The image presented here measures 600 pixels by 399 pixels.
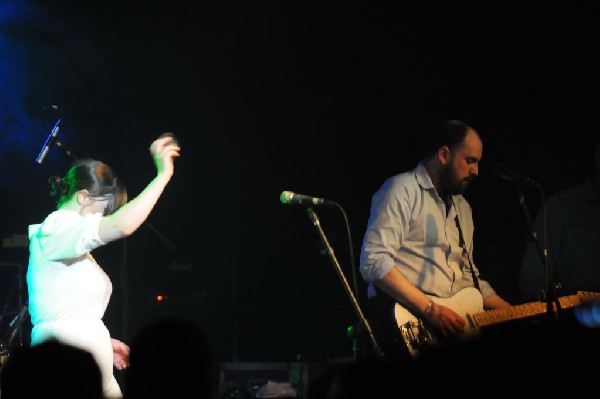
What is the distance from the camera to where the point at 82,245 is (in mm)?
3523

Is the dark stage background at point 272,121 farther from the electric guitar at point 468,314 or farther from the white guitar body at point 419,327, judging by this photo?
the white guitar body at point 419,327

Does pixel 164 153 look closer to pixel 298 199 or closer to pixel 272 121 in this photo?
pixel 298 199

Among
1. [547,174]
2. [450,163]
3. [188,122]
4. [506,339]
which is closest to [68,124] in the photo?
[188,122]

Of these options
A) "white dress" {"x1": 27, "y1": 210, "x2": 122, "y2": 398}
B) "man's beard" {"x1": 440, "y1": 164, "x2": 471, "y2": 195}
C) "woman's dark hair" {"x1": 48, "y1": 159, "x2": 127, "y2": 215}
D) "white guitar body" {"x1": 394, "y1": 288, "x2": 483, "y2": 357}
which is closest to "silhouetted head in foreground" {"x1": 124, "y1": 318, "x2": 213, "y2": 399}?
"white dress" {"x1": 27, "y1": 210, "x2": 122, "y2": 398}

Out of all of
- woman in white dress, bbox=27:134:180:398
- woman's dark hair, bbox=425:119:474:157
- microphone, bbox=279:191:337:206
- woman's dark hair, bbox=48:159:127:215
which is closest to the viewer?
woman in white dress, bbox=27:134:180:398

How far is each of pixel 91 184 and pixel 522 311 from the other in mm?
2587

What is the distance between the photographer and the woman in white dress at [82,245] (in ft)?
11.5

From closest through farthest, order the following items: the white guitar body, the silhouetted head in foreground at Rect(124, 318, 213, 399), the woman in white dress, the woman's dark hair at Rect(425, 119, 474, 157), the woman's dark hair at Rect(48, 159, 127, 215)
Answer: the silhouetted head in foreground at Rect(124, 318, 213, 399)
the woman in white dress
the woman's dark hair at Rect(48, 159, 127, 215)
the white guitar body
the woman's dark hair at Rect(425, 119, 474, 157)

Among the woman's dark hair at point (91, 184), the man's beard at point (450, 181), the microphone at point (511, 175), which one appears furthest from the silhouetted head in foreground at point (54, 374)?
the man's beard at point (450, 181)

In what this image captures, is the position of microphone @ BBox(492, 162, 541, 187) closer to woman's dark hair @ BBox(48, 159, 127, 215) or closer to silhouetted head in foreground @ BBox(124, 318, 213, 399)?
woman's dark hair @ BBox(48, 159, 127, 215)

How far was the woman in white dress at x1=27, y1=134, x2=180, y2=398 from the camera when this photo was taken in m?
3.49

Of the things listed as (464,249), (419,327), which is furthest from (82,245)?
(464,249)

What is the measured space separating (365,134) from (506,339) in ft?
18.7

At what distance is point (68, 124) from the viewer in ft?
21.3
